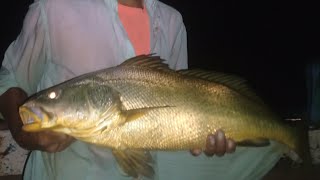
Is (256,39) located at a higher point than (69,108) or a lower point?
lower

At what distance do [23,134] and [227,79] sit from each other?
3.97 feet

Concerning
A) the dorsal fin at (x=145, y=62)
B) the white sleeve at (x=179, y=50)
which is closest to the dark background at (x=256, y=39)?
the white sleeve at (x=179, y=50)

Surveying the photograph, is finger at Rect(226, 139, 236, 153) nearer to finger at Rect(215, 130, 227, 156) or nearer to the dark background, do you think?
finger at Rect(215, 130, 227, 156)

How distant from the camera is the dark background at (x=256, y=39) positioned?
54.6 feet

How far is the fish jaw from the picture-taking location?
6.52 ft

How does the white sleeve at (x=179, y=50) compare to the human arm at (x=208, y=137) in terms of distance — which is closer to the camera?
the human arm at (x=208, y=137)

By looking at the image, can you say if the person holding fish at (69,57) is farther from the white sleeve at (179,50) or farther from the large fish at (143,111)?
the white sleeve at (179,50)

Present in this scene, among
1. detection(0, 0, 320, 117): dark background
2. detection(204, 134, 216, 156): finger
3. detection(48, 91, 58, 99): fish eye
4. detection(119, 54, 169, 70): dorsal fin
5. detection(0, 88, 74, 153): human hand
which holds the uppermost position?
detection(119, 54, 169, 70): dorsal fin

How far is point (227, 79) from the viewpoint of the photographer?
2.56 metres

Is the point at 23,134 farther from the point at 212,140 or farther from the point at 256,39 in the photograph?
the point at 256,39

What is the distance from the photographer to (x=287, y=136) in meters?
2.67

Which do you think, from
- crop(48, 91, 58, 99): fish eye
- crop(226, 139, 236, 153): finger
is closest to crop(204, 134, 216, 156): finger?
crop(226, 139, 236, 153): finger

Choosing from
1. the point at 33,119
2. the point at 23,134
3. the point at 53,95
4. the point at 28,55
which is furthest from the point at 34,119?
the point at 28,55

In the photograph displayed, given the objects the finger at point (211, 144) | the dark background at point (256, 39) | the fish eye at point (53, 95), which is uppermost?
the fish eye at point (53, 95)
